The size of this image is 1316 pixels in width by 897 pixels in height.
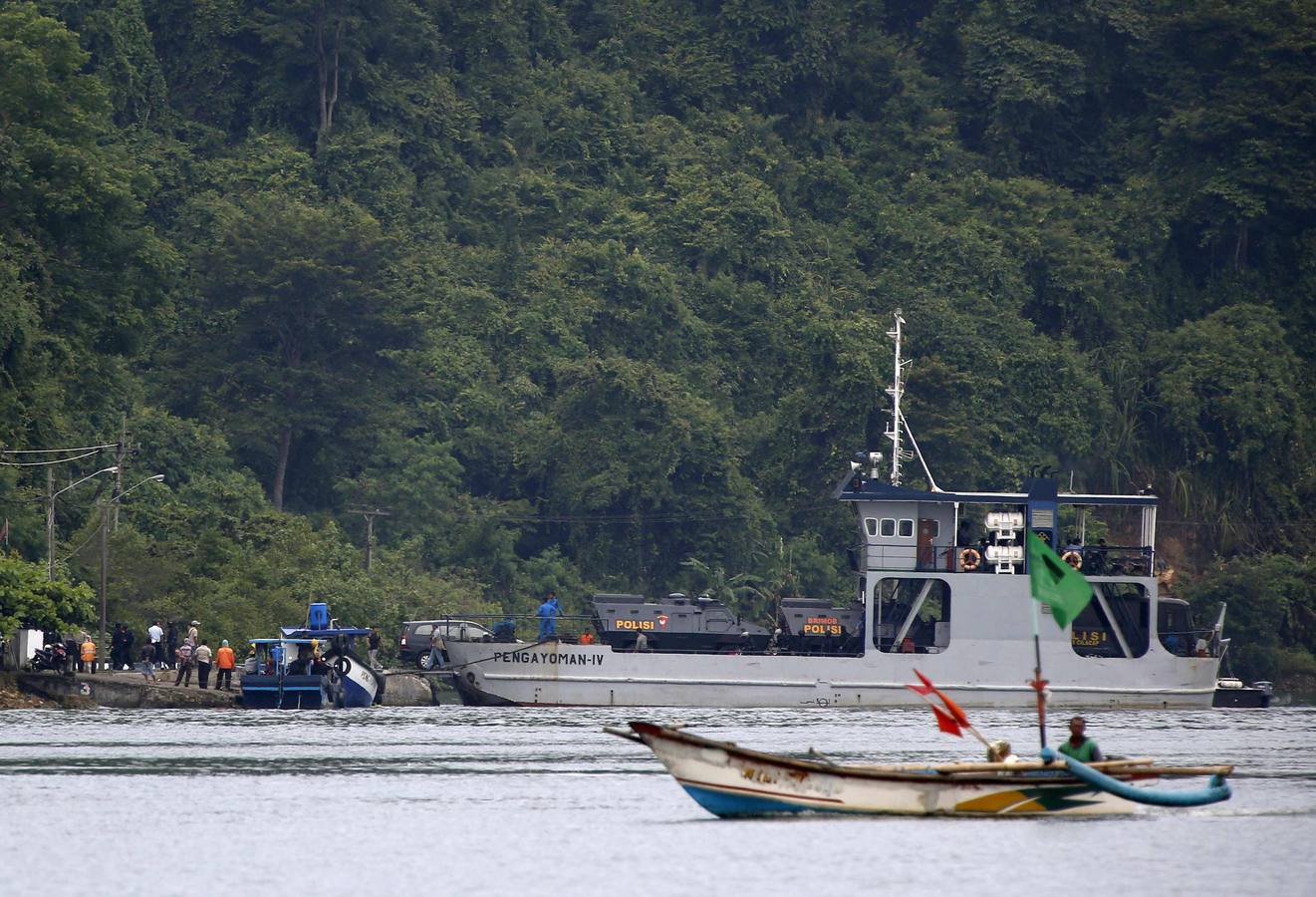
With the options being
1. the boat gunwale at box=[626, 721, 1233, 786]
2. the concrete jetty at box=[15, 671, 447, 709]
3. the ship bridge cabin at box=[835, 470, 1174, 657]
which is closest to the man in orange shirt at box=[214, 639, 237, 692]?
the concrete jetty at box=[15, 671, 447, 709]

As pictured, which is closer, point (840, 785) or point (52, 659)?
point (840, 785)

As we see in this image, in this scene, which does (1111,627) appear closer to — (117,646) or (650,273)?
(117,646)

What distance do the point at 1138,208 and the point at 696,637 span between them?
Answer: 136ft

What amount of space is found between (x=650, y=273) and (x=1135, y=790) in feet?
177

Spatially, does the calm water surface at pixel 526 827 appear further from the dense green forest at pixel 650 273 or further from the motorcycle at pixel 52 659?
the dense green forest at pixel 650 273

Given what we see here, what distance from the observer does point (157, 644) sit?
54.5m

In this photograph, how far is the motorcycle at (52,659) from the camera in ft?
166

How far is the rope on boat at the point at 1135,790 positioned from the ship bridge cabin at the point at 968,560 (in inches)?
808

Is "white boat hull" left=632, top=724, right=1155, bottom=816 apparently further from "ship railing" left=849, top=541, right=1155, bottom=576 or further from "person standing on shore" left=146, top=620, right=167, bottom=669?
"person standing on shore" left=146, top=620, right=167, bottom=669

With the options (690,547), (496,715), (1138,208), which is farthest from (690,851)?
(1138,208)

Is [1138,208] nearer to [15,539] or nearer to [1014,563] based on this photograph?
[1014,563]

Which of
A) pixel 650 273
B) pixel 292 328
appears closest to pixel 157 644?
pixel 292 328

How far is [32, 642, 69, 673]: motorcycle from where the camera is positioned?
5050cm

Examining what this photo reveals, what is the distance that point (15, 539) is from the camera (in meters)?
59.2
